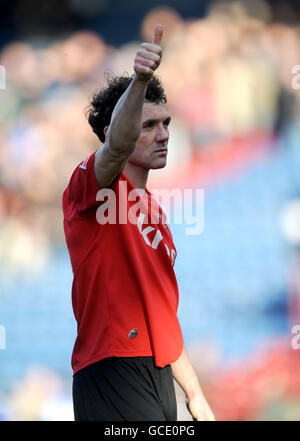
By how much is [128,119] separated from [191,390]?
2.93ft

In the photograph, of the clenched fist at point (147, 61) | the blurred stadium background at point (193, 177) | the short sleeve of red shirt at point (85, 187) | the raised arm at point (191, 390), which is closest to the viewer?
the clenched fist at point (147, 61)

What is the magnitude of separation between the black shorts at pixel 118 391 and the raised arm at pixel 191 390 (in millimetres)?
217

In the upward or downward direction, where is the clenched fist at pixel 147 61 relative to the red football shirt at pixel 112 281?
upward

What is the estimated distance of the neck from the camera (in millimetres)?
1844

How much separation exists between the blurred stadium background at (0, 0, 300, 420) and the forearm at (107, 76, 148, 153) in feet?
6.29

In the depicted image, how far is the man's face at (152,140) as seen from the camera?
1.84m

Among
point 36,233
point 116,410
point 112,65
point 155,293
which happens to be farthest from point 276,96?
point 116,410

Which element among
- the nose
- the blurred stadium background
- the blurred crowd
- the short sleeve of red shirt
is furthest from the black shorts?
the blurred crowd

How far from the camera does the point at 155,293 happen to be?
167cm

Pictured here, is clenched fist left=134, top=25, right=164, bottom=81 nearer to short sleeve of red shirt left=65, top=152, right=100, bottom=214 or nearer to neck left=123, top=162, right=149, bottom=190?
short sleeve of red shirt left=65, top=152, right=100, bottom=214

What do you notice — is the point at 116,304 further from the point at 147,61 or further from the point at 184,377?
the point at 147,61

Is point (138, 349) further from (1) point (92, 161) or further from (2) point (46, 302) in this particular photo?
(2) point (46, 302)

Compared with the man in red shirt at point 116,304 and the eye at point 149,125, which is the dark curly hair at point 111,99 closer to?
the eye at point 149,125

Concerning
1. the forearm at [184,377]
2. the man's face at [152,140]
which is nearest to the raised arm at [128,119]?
the man's face at [152,140]
